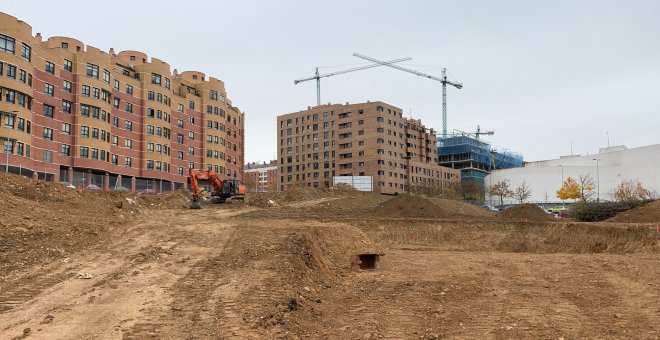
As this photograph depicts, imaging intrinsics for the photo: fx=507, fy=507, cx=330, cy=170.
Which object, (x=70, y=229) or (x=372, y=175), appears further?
(x=372, y=175)

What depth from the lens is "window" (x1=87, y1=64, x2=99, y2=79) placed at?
66.7 meters

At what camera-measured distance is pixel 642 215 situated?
3697 cm

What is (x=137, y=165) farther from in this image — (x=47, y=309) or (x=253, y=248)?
(x=47, y=309)

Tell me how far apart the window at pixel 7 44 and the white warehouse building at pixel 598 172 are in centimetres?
10731

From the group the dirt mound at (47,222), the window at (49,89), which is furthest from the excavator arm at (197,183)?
the window at (49,89)

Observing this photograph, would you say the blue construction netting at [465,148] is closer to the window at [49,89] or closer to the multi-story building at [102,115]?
the multi-story building at [102,115]

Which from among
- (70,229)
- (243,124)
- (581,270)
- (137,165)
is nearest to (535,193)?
(243,124)

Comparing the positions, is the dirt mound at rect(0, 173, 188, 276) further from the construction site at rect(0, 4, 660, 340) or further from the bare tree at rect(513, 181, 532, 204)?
the bare tree at rect(513, 181, 532, 204)

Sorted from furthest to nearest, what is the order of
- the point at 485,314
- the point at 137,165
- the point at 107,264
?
the point at 137,165, the point at 107,264, the point at 485,314

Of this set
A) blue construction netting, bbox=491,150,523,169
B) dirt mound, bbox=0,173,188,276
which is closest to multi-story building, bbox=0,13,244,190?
dirt mound, bbox=0,173,188,276

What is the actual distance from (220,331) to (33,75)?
6007cm

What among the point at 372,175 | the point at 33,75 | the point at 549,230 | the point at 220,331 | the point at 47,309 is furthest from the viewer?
the point at 372,175

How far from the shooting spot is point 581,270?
18.9 m

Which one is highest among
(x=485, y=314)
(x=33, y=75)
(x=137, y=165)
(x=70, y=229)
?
(x=33, y=75)
